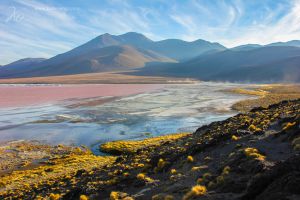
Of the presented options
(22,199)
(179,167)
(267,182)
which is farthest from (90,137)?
(267,182)

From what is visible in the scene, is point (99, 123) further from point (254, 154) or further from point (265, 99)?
point (265, 99)

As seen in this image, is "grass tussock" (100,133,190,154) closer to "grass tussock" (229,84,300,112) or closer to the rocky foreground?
the rocky foreground

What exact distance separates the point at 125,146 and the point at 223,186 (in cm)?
2537

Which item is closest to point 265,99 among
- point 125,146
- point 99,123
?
point 99,123

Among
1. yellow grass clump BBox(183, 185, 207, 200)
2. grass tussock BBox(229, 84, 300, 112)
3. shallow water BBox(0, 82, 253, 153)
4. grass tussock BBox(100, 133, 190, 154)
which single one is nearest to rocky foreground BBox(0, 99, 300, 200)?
yellow grass clump BBox(183, 185, 207, 200)

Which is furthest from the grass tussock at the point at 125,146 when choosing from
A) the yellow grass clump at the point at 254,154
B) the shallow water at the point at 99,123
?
the yellow grass clump at the point at 254,154

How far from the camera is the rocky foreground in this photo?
11336 mm

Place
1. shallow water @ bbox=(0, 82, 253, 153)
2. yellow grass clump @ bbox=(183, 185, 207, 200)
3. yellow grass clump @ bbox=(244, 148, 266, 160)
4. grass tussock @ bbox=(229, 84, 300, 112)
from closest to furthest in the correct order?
yellow grass clump @ bbox=(183, 185, 207, 200) < yellow grass clump @ bbox=(244, 148, 266, 160) < shallow water @ bbox=(0, 82, 253, 153) < grass tussock @ bbox=(229, 84, 300, 112)

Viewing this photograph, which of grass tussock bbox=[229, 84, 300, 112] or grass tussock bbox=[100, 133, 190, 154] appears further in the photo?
grass tussock bbox=[229, 84, 300, 112]

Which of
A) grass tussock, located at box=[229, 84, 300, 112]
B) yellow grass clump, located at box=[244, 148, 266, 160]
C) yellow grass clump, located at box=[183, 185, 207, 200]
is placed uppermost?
yellow grass clump, located at box=[244, 148, 266, 160]

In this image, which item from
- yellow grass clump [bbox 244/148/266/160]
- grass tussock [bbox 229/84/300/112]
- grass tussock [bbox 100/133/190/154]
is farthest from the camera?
grass tussock [bbox 229/84/300/112]

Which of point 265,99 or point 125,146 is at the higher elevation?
point 265,99

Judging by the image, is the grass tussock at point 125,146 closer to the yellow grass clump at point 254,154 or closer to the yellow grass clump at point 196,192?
the yellow grass clump at point 254,154

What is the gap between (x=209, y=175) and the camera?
47.8 feet
